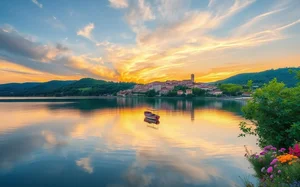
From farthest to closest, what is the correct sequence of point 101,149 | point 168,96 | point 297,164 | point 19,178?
1. point 168,96
2. point 101,149
3. point 19,178
4. point 297,164

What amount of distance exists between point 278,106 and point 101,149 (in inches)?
529

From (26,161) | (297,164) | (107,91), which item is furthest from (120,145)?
(107,91)

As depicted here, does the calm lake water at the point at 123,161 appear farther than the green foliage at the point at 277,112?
Yes

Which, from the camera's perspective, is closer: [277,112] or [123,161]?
[277,112]

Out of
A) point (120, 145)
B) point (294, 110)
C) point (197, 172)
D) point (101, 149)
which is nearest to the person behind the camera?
point (294, 110)

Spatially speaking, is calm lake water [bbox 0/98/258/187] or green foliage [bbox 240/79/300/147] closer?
green foliage [bbox 240/79/300/147]

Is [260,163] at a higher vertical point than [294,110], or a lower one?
lower

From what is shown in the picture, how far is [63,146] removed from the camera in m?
19.0

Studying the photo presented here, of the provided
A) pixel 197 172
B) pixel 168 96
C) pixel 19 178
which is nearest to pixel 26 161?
pixel 19 178

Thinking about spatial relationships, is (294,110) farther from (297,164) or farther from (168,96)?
(168,96)

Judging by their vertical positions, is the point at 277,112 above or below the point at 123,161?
above

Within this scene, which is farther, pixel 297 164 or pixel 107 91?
pixel 107 91

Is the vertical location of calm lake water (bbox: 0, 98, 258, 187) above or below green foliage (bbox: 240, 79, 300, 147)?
below

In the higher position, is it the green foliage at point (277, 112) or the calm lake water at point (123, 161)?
the green foliage at point (277, 112)
